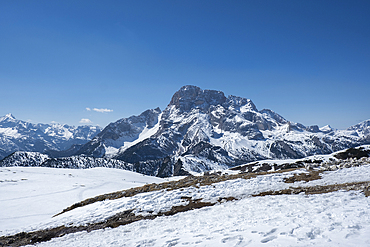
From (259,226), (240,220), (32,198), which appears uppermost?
(259,226)

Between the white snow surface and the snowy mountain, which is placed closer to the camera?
the white snow surface

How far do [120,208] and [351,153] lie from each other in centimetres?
13425

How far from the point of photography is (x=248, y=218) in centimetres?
1380

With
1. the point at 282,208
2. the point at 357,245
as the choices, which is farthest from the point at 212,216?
the point at 357,245

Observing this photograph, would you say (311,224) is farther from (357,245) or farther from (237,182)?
(237,182)

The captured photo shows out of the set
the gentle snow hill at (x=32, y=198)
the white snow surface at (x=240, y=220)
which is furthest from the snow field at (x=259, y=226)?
the gentle snow hill at (x=32, y=198)

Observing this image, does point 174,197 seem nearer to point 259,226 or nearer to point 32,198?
point 259,226

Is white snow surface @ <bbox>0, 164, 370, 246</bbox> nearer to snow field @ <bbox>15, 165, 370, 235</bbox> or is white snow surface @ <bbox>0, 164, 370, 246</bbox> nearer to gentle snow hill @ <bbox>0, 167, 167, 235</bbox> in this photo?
snow field @ <bbox>15, 165, 370, 235</bbox>

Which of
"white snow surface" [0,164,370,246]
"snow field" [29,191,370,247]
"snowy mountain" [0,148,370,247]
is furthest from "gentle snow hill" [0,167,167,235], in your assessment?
"snow field" [29,191,370,247]

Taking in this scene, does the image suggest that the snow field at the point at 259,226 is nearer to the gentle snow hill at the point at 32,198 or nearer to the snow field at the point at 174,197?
the snow field at the point at 174,197

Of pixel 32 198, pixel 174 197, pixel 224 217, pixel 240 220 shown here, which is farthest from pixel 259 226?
pixel 32 198

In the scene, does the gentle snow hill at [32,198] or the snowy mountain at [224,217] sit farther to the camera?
the gentle snow hill at [32,198]

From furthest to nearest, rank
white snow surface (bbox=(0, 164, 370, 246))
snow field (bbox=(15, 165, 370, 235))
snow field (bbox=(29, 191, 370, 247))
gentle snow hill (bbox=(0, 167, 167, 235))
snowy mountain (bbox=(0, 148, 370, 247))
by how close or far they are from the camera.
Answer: gentle snow hill (bbox=(0, 167, 167, 235))
snow field (bbox=(15, 165, 370, 235))
snowy mountain (bbox=(0, 148, 370, 247))
white snow surface (bbox=(0, 164, 370, 246))
snow field (bbox=(29, 191, 370, 247))

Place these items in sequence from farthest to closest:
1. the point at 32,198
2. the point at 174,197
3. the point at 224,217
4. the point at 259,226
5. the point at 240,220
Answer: the point at 32,198, the point at 174,197, the point at 224,217, the point at 240,220, the point at 259,226
